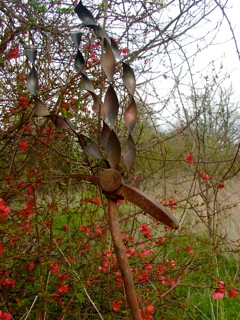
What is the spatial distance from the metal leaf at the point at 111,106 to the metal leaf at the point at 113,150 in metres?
0.05

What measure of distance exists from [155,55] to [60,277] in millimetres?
1676

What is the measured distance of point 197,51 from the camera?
3023 mm

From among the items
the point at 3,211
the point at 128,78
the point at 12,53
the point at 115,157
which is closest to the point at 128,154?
the point at 115,157


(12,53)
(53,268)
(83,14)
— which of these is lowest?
(53,268)

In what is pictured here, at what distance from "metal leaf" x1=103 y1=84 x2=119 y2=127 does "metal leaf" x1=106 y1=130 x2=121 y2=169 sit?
5 centimetres

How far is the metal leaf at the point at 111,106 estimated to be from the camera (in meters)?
0.84

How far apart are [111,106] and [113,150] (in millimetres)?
101

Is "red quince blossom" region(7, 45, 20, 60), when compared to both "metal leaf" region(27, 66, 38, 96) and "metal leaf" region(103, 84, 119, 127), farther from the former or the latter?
"metal leaf" region(103, 84, 119, 127)

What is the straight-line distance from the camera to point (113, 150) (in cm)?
80

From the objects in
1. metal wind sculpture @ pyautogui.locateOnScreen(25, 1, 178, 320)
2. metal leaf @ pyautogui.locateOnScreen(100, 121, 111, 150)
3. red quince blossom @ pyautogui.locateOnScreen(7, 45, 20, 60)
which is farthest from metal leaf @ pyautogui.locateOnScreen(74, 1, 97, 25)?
red quince blossom @ pyautogui.locateOnScreen(7, 45, 20, 60)

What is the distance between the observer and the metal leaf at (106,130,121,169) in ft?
2.61

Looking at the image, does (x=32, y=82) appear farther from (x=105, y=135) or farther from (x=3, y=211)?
(x=3, y=211)

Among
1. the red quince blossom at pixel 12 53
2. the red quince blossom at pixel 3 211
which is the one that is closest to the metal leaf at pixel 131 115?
the red quince blossom at pixel 3 211

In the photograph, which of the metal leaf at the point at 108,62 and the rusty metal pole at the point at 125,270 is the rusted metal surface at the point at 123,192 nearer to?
the rusty metal pole at the point at 125,270
